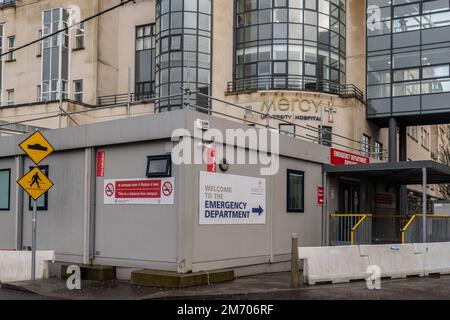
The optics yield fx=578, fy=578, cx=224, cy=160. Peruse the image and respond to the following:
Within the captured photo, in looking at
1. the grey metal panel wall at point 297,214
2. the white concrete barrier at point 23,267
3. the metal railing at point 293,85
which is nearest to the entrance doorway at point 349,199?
the grey metal panel wall at point 297,214

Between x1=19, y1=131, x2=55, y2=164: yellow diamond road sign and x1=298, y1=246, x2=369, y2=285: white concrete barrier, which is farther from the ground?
x1=19, y1=131, x2=55, y2=164: yellow diamond road sign

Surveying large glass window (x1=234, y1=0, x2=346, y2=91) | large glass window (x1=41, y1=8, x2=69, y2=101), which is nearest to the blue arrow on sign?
large glass window (x1=234, y1=0, x2=346, y2=91)

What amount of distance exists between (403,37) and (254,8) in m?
9.95

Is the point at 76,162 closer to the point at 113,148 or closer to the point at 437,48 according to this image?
the point at 113,148

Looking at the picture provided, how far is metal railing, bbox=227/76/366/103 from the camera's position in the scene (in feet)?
121

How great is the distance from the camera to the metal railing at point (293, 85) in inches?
1447

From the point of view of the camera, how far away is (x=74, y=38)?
4512cm

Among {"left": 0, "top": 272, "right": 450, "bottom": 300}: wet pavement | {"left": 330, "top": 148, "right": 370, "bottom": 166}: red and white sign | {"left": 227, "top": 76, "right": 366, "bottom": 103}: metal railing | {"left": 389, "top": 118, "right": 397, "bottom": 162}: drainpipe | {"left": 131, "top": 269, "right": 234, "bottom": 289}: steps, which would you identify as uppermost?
{"left": 227, "top": 76, "right": 366, "bottom": 103}: metal railing

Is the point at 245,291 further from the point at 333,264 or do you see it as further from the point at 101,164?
the point at 101,164

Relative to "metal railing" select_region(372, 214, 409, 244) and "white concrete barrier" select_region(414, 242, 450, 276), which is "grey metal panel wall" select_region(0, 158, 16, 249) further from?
"metal railing" select_region(372, 214, 409, 244)

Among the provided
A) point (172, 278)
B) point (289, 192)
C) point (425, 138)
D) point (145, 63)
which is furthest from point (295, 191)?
point (425, 138)

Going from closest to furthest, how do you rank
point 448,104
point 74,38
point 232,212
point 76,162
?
point 232,212, point 76,162, point 448,104, point 74,38

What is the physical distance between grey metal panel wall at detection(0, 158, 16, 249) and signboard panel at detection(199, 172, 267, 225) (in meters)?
6.27

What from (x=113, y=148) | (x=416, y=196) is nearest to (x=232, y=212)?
(x=113, y=148)
